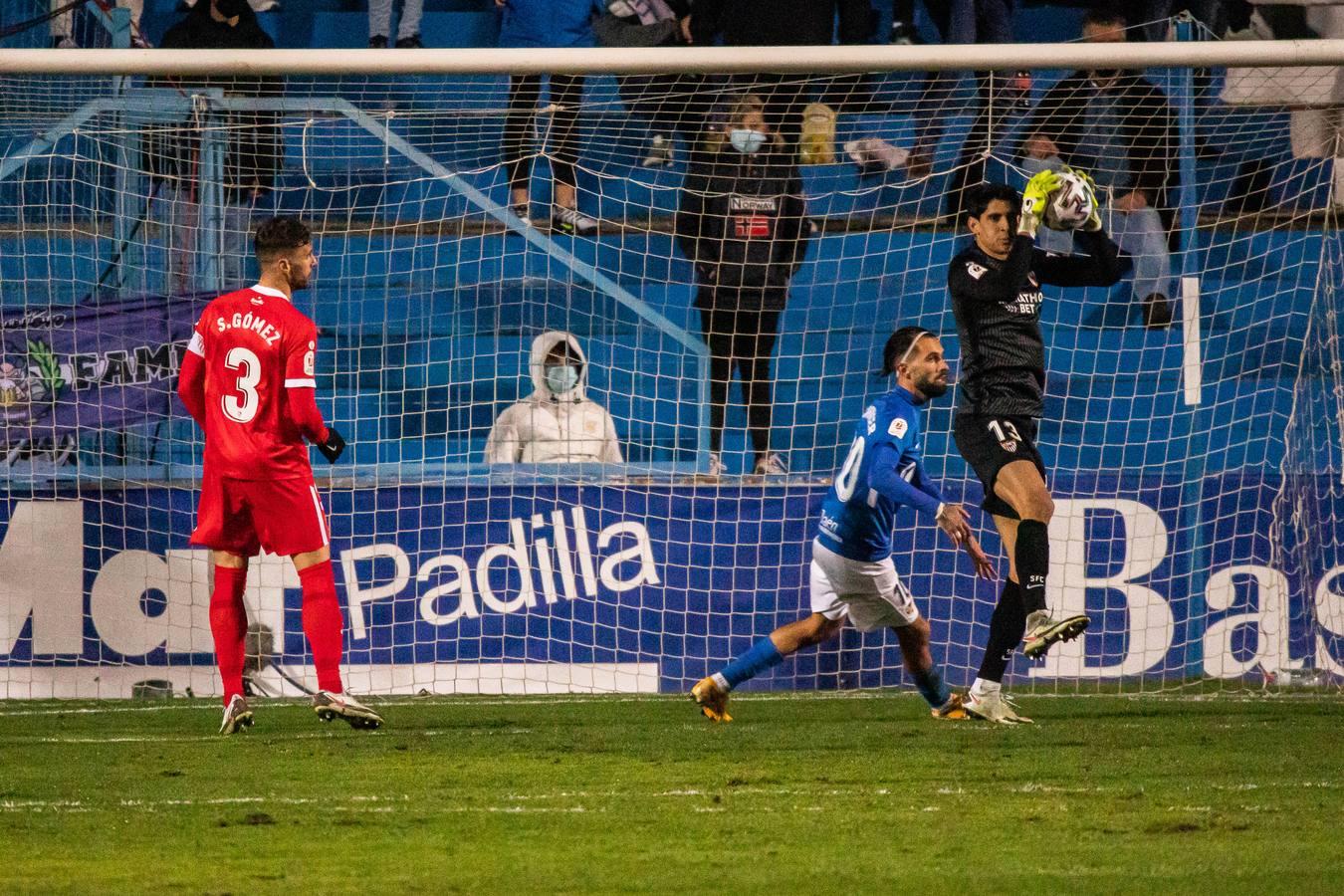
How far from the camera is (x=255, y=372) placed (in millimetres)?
6520

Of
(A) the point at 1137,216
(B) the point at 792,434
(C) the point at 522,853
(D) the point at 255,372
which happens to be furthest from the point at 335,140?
(C) the point at 522,853

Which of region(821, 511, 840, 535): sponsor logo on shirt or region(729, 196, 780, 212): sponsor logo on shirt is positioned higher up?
region(729, 196, 780, 212): sponsor logo on shirt

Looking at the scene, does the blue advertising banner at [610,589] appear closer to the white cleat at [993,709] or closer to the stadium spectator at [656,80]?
the white cleat at [993,709]

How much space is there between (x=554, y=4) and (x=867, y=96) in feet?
6.52

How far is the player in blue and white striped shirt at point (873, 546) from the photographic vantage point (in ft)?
22.6

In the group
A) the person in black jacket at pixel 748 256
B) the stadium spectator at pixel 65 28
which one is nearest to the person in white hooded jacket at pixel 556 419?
the person in black jacket at pixel 748 256

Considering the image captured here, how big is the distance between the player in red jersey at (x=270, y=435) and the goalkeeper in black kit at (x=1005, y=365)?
2462 millimetres

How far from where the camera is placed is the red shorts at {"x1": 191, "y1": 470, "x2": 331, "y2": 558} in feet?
21.4

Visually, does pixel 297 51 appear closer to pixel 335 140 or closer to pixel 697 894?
pixel 335 140

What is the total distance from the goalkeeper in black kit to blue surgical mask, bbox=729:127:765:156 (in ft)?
8.38

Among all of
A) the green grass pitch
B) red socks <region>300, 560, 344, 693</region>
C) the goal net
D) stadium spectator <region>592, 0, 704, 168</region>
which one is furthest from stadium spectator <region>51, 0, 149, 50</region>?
red socks <region>300, 560, 344, 693</region>

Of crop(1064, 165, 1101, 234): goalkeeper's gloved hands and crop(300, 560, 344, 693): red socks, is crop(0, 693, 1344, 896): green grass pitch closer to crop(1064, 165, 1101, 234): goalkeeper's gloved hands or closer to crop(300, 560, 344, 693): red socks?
crop(300, 560, 344, 693): red socks

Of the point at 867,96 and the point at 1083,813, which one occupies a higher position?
the point at 867,96

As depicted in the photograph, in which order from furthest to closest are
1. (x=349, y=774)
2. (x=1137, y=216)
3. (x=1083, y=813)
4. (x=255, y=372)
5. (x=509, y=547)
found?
1. (x=1137, y=216)
2. (x=509, y=547)
3. (x=255, y=372)
4. (x=349, y=774)
5. (x=1083, y=813)
